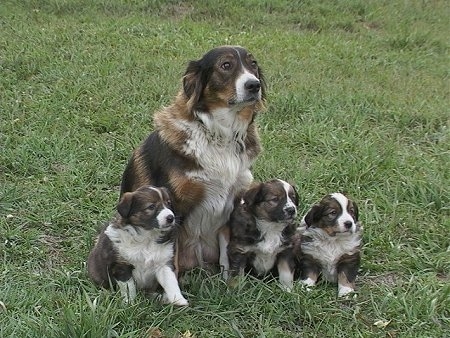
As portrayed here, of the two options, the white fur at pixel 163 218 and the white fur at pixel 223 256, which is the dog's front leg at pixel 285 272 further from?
the white fur at pixel 163 218

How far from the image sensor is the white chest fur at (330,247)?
4.39m

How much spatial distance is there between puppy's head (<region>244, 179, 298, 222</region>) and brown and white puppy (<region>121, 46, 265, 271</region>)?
6.7 inches

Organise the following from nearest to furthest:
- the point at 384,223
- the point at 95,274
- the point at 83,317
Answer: the point at 83,317, the point at 95,274, the point at 384,223

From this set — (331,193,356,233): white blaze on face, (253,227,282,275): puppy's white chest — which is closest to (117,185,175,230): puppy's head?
(253,227,282,275): puppy's white chest

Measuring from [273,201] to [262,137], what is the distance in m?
2.54

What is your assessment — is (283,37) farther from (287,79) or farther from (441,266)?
(441,266)

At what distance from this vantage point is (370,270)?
4.68 m

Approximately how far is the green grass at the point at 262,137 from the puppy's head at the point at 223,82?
3.61 feet

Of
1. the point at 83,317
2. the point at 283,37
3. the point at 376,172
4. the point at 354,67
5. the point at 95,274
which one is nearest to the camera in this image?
the point at 83,317

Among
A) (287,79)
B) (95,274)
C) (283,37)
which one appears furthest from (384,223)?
(283,37)

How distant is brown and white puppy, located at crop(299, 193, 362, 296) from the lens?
170 inches

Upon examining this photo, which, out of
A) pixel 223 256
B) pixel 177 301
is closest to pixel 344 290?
pixel 223 256

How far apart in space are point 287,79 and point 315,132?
1.87m

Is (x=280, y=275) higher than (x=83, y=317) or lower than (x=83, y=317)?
lower
